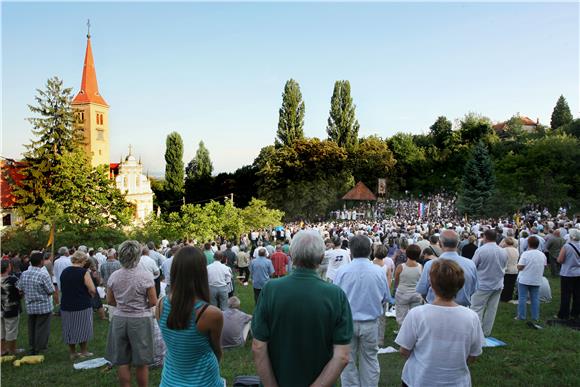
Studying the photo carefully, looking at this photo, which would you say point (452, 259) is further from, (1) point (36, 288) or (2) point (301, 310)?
(1) point (36, 288)

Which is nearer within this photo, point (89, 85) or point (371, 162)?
point (371, 162)

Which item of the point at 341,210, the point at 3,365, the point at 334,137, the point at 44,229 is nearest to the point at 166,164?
the point at 334,137

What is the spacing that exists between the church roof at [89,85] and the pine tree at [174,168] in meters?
10.5

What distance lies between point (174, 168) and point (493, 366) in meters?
64.5

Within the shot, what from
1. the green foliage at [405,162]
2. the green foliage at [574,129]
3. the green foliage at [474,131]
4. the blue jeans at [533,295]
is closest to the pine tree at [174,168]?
the green foliage at [405,162]

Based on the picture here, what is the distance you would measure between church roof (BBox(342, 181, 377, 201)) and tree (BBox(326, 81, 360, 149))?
10365 millimetres

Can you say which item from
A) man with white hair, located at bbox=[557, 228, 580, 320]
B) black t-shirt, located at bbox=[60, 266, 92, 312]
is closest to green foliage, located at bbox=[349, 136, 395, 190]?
man with white hair, located at bbox=[557, 228, 580, 320]

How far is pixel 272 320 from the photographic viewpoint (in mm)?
2912

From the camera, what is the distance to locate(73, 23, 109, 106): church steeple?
6128 centimetres

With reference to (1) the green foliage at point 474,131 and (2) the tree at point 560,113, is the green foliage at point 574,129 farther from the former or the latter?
(2) the tree at point 560,113

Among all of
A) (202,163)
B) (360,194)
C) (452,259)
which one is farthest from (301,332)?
(202,163)

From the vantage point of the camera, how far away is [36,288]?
7391 mm

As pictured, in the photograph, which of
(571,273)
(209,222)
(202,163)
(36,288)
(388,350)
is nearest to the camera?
(388,350)

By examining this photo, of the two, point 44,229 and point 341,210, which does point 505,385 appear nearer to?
point 44,229
